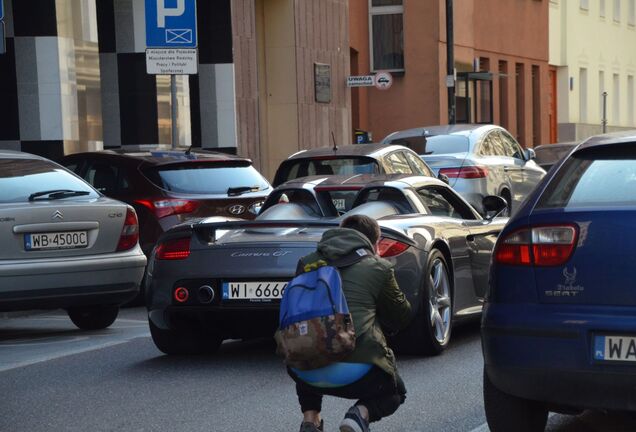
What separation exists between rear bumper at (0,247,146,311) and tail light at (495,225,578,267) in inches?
217

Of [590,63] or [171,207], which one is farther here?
[590,63]

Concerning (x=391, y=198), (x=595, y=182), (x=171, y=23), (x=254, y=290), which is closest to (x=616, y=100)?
(x=171, y=23)

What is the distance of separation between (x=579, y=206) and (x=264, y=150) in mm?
26347

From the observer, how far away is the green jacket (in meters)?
6.08

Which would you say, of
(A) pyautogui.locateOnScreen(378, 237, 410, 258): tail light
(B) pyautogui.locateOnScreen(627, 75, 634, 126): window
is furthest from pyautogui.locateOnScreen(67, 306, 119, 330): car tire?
(B) pyautogui.locateOnScreen(627, 75, 634, 126): window

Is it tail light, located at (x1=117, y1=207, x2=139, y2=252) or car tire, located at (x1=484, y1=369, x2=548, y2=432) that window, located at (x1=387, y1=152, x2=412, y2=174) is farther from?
car tire, located at (x1=484, y1=369, x2=548, y2=432)

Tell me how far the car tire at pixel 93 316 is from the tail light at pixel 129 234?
67cm

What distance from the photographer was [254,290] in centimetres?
945

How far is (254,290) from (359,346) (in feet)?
11.2

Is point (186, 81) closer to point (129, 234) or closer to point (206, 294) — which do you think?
point (129, 234)

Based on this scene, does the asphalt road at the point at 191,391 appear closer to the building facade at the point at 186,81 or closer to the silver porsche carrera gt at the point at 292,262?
the silver porsche carrera gt at the point at 292,262

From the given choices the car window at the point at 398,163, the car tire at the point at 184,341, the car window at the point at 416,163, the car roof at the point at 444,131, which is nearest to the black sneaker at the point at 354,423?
the car tire at the point at 184,341

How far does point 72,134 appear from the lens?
20.8m

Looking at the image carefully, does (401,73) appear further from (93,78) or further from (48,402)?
(48,402)
